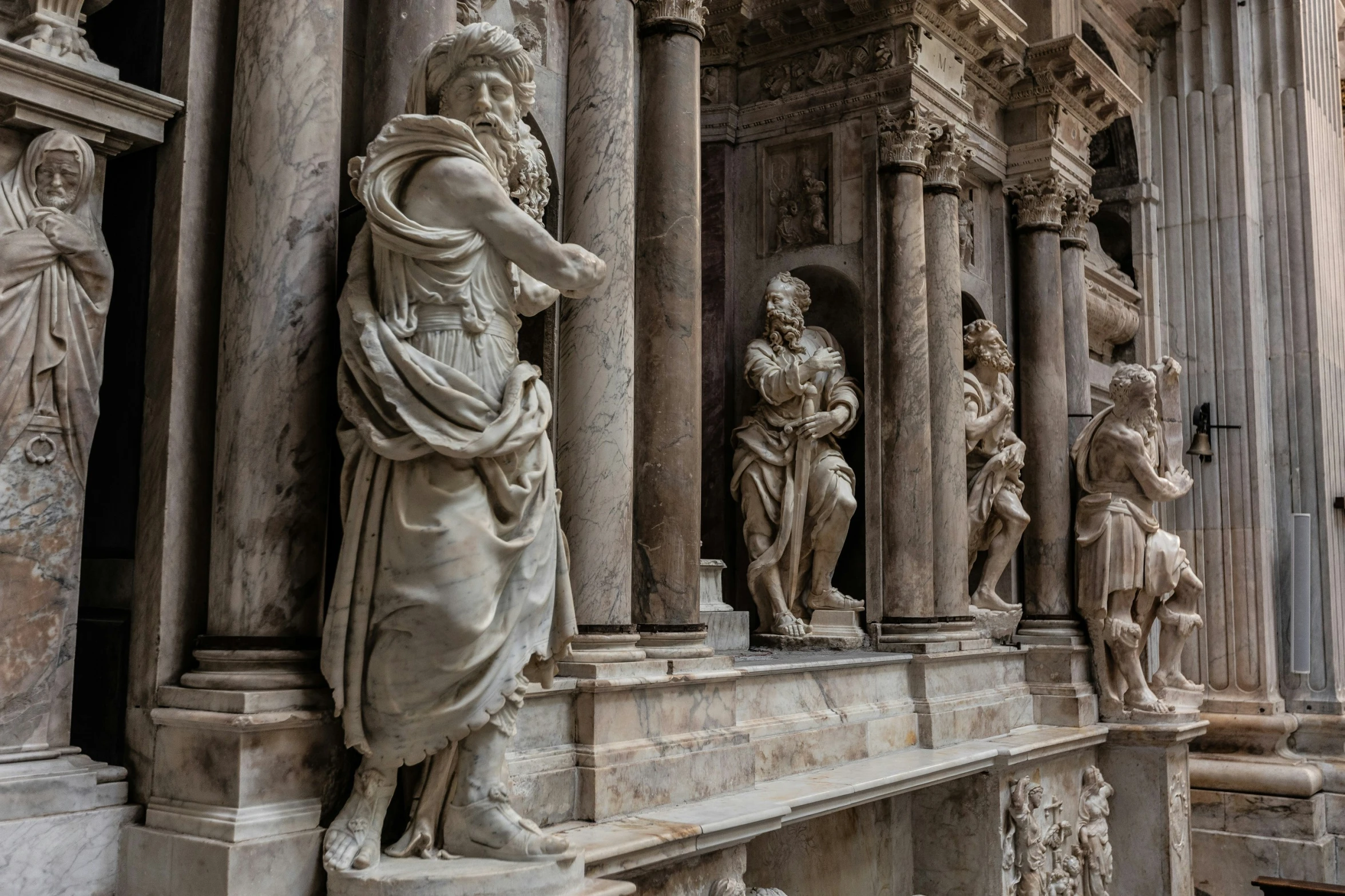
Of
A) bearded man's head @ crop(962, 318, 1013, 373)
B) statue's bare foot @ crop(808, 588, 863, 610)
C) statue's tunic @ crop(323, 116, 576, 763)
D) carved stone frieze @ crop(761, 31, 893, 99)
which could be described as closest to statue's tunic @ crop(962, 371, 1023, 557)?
bearded man's head @ crop(962, 318, 1013, 373)

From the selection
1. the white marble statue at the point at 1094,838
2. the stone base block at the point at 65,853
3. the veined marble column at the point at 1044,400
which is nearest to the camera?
the stone base block at the point at 65,853

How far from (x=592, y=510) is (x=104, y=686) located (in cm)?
200

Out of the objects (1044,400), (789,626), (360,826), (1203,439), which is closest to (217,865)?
(360,826)

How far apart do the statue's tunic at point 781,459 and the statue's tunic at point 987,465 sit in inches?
51.3

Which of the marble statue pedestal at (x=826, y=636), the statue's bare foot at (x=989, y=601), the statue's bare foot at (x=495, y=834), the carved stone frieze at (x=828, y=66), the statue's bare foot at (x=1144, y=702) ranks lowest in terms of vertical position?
the statue's bare foot at (x=1144, y=702)

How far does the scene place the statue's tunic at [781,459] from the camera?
25.7 feet

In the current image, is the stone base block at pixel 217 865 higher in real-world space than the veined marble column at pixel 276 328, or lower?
lower

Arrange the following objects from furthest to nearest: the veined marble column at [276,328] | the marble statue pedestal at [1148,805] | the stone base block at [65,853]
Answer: the marble statue pedestal at [1148,805]
the veined marble column at [276,328]
the stone base block at [65,853]

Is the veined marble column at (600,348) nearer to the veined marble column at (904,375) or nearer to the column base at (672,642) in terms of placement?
the column base at (672,642)

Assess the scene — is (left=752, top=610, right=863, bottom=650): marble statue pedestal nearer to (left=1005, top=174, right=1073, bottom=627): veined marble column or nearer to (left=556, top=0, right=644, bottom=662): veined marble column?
(left=1005, top=174, right=1073, bottom=627): veined marble column

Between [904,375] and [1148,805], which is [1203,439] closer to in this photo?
[1148,805]

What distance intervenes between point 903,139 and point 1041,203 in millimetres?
2069

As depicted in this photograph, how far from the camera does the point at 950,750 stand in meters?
7.23

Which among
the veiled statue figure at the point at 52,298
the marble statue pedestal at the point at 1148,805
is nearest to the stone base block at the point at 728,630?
the marble statue pedestal at the point at 1148,805
